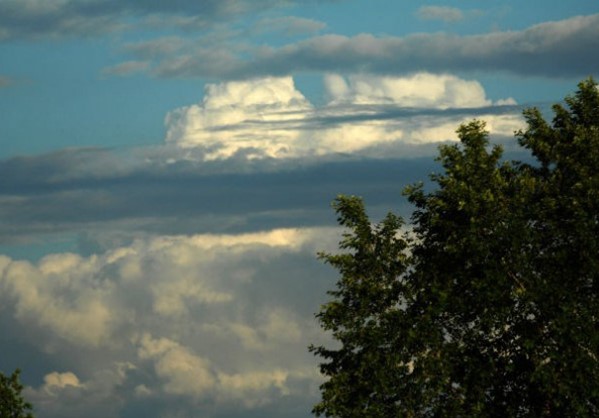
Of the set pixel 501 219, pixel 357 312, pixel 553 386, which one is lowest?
pixel 553 386

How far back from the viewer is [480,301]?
50656 millimetres

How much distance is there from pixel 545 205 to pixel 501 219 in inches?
91.0

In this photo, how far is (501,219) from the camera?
51188 millimetres

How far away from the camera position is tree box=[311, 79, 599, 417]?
164 feet

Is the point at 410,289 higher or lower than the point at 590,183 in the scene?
lower

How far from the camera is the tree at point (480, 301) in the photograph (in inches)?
1973

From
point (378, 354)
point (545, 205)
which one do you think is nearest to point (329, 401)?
point (378, 354)

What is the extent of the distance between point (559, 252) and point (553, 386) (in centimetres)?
572

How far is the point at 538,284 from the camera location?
50375 mm

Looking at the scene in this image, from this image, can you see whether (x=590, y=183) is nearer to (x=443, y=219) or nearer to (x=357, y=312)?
(x=443, y=219)

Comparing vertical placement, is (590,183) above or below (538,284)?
above

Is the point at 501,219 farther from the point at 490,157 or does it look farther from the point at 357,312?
the point at 357,312

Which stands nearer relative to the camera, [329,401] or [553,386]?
[553,386]

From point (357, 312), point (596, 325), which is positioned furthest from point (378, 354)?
point (596, 325)
